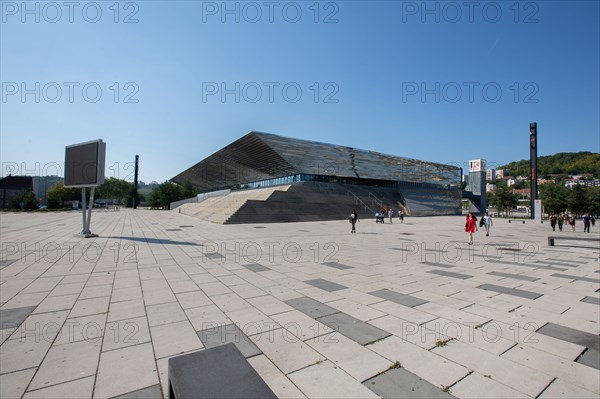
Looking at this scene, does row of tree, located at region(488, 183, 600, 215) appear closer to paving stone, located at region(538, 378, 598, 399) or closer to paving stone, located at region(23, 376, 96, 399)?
paving stone, located at region(538, 378, 598, 399)

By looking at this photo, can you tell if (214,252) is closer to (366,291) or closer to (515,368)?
(366,291)

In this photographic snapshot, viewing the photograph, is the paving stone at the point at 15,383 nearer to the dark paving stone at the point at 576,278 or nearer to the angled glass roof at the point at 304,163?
the dark paving stone at the point at 576,278

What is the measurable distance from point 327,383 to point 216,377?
6.15 ft

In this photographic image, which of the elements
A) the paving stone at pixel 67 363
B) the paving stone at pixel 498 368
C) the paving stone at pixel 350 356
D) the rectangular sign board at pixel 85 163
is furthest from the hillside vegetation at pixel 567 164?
the paving stone at pixel 67 363

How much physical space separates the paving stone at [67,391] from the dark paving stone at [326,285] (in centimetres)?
460

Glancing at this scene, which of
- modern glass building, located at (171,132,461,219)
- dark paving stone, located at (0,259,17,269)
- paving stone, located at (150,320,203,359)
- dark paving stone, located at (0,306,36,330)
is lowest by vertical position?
paving stone, located at (150,320,203,359)

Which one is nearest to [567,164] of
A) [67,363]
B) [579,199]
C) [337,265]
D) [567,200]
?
[567,200]

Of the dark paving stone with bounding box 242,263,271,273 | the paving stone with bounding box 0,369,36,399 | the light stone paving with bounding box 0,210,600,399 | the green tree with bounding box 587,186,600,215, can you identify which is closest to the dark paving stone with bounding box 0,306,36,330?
the light stone paving with bounding box 0,210,600,399

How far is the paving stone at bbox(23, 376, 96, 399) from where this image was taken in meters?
2.84

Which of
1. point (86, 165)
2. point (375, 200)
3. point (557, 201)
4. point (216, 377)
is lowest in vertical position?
point (216, 377)

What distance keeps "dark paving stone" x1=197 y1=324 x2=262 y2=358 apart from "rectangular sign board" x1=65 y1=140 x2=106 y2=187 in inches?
622

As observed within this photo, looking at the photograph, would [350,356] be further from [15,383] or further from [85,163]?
[85,163]

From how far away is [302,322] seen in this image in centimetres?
468

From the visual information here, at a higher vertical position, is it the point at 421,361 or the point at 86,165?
the point at 86,165
